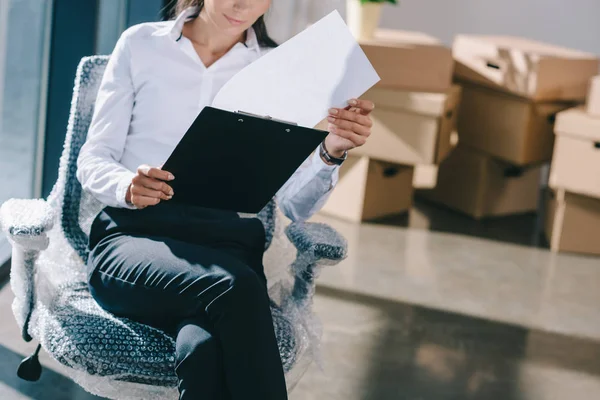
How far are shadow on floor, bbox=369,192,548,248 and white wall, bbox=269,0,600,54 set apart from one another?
1070mm

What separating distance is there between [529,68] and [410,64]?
19.8 inches

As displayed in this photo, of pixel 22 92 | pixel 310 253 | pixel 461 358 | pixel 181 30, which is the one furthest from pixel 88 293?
pixel 461 358

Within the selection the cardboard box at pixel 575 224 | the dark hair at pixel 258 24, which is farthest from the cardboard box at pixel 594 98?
the dark hair at pixel 258 24

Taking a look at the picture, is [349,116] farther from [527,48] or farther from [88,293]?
[527,48]

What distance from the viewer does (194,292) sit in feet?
5.30

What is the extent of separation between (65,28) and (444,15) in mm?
2681

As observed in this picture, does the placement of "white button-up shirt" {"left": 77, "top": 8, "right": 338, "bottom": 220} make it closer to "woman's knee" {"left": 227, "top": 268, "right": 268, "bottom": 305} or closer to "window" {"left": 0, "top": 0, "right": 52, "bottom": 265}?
"woman's knee" {"left": 227, "top": 268, "right": 268, "bottom": 305}

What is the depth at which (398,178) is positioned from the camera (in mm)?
3938

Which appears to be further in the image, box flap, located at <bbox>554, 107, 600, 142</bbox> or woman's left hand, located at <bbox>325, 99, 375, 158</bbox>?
box flap, located at <bbox>554, 107, 600, 142</bbox>

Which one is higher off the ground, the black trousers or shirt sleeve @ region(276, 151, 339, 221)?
shirt sleeve @ region(276, 151, 339, 221)

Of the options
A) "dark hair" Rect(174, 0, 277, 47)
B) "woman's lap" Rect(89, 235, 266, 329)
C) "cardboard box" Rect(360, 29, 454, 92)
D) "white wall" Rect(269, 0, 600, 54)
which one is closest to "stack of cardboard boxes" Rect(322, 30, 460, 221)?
"cardboard box" Rect(360, 29, 454, 92)

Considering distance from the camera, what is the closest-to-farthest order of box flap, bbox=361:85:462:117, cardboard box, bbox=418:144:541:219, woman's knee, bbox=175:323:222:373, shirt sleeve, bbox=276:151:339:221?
woman's knee, bbox=175:323:222:373 < shirt sleeve, bbox=276:151:339:221 < box flap, bbox=361:85:462:117 < cardboard box, bbox=418:144:541:219

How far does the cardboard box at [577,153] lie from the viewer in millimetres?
3465

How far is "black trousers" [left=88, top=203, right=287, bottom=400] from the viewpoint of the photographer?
1.55 metres
